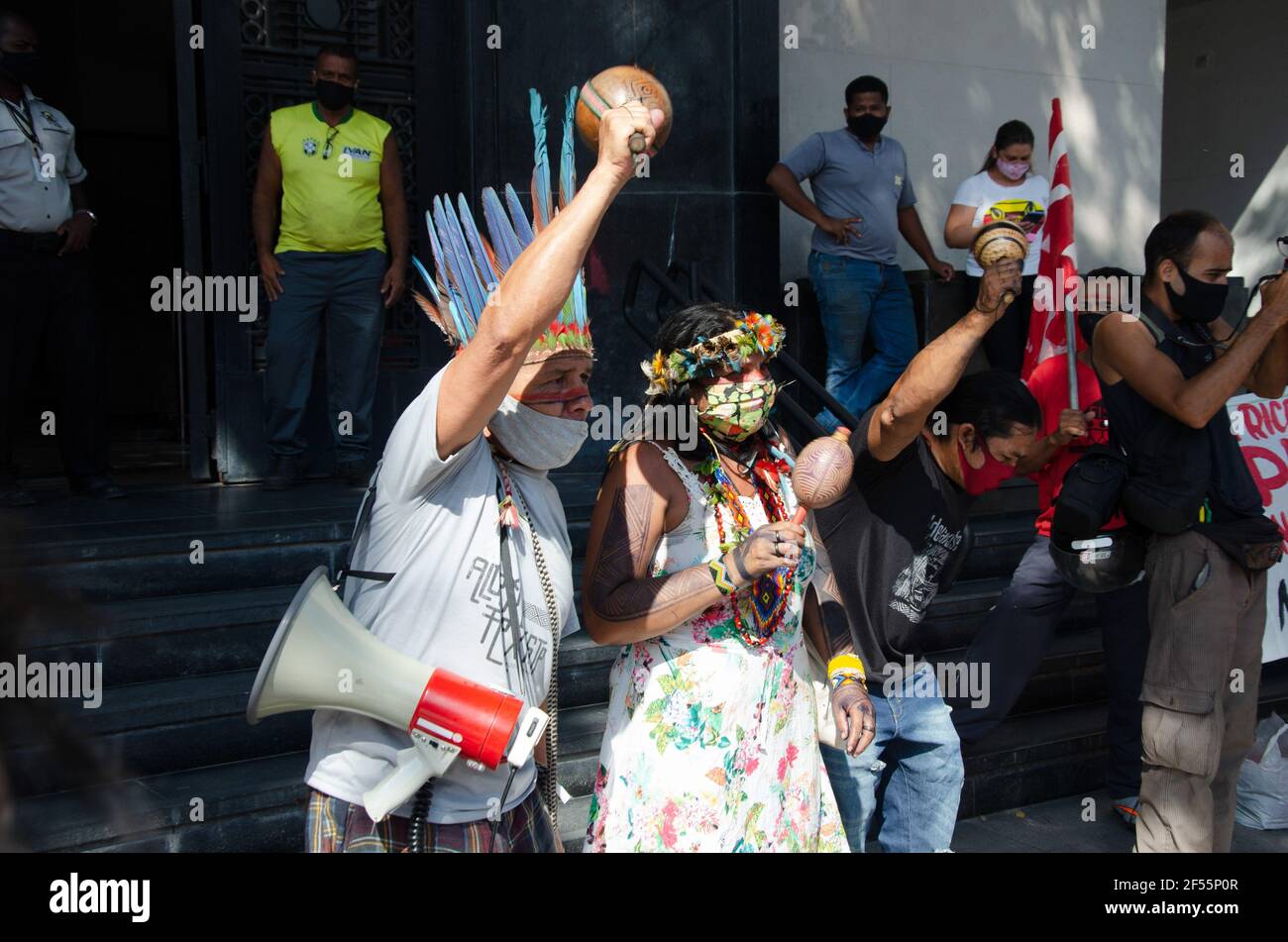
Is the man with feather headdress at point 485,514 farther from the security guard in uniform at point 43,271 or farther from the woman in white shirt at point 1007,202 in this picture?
the woman in white shirt at point 1007,202

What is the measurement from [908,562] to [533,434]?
56.2 inches

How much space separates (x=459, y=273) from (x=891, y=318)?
504 centimetres

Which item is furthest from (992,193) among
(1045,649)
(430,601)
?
(430,601)

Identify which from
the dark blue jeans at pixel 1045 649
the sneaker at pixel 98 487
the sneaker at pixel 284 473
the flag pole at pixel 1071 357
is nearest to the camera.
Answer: the dark blue jeans at pixel 1045 649

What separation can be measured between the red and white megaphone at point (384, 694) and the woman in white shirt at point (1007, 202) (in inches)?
227

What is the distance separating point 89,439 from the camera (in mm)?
6262

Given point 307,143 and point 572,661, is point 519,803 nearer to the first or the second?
point 572,661

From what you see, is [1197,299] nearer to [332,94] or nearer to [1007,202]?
[1007,202]

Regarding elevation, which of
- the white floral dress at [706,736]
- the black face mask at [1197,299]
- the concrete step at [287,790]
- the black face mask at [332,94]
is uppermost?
the black face mask at [332,94]

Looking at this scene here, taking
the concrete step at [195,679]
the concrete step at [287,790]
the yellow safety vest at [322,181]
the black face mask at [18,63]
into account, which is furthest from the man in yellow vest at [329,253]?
the concrete step at [287,790]

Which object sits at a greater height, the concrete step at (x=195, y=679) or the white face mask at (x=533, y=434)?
the white face mask at (x=533, y=434)

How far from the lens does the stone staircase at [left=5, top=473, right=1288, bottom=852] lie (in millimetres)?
3986

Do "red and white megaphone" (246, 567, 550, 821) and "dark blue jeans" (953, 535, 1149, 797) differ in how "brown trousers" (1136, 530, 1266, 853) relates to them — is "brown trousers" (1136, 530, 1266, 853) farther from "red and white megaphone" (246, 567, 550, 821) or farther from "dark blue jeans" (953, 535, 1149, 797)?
"red and white megaphone" (246, 567, 550, 821)

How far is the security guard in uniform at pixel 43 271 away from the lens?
5855 millimetres
